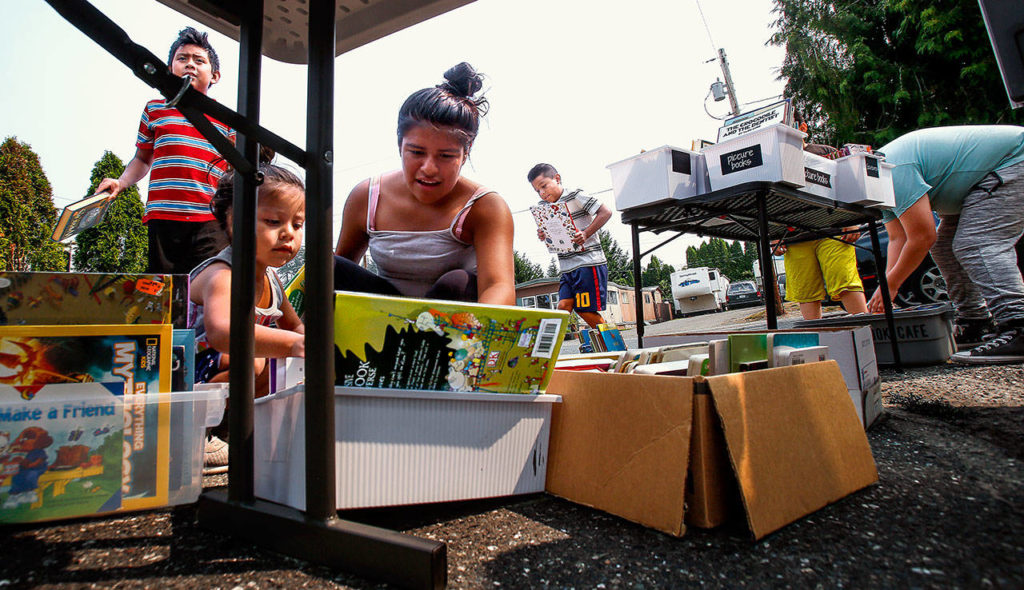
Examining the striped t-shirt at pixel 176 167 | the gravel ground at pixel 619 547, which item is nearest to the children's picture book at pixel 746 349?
the gravel ground at pixel 619 547

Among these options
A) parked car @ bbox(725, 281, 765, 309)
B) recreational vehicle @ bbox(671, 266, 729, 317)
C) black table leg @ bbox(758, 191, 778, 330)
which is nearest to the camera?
black table leg @ bbox(758, 191, 778, 330)

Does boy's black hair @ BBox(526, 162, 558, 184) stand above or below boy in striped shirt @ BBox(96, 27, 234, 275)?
above

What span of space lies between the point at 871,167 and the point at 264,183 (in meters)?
2.89

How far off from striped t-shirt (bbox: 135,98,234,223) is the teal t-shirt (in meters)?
3.02

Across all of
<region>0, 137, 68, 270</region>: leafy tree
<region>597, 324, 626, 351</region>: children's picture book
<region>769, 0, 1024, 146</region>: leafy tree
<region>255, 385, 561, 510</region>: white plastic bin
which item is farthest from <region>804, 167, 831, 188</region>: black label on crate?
<region>0, 137, 68, 270</region>: leafy tree

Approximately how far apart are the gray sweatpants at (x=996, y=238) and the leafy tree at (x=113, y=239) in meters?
21.5

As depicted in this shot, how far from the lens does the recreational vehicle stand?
86.7 ft

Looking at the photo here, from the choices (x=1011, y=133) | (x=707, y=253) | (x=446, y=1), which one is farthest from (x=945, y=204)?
(x=707, y=253)

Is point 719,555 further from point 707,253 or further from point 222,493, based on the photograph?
point 707,253

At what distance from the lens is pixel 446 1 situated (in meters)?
1.00

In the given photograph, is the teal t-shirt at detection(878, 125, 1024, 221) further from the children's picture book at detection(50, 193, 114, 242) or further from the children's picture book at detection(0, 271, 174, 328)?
the children's picture book at detection(50, 193, 114, 242)

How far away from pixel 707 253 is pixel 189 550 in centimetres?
5594

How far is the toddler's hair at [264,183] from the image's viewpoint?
1331mm

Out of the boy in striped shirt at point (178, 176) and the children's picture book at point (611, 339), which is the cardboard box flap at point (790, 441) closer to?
the boy in striped shirt at point (178, 176)
